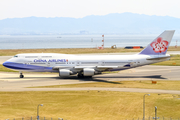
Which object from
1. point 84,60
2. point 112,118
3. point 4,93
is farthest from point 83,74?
point 112,118

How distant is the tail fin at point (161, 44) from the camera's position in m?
65.6

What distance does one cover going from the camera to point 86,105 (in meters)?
41.2

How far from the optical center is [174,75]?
68625 millimetres

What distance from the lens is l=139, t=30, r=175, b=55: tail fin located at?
65.6 metres

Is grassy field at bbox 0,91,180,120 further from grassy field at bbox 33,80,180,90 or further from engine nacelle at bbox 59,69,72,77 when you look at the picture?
engine nacelle at bbox 59,69,72,77

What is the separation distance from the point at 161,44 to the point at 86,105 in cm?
3351

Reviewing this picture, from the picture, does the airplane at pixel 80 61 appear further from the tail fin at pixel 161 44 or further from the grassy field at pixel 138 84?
the grassy field at pixel 138 84

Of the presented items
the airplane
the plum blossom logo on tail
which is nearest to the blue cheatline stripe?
the airplane

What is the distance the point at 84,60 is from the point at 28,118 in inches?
1262

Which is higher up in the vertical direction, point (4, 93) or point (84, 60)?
point (84, 60)

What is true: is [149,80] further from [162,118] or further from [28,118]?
[28,118]

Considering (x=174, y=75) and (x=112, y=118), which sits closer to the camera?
(x=112, y=118)

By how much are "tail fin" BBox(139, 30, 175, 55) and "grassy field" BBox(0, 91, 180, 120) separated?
21697mm

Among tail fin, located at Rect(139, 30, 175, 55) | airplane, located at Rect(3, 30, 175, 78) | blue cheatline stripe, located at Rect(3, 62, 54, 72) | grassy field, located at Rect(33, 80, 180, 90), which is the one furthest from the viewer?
tail fin, located at Rect(139, 30, 175, 55)
